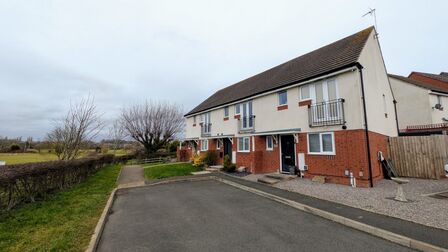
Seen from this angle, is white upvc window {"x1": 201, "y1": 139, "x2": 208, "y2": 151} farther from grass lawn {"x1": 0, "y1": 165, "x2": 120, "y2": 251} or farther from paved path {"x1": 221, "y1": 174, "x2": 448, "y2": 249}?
paved path {"x1": 221, "y1": 174, "x2": 448, "y2": 249}

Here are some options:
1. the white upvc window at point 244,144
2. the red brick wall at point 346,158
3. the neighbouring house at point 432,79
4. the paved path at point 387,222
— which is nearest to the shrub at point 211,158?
the white upvc window at point 244,144

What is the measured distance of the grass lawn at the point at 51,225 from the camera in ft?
15.3

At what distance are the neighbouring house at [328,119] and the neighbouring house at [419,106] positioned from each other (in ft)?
24.3

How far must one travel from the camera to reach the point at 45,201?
27.7ft

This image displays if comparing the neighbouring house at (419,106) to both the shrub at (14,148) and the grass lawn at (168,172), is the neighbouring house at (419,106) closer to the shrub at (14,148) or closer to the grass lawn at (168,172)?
the grass lawn at (168,172)

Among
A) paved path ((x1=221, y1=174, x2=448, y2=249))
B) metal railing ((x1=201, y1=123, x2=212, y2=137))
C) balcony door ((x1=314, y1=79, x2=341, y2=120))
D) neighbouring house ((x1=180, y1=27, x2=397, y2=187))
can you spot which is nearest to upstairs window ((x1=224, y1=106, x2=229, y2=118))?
neighbouring house ((x1=180, y1=27, x2=397, y2=187))

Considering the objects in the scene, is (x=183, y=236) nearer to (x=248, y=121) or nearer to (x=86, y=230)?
(x=86, y=230)

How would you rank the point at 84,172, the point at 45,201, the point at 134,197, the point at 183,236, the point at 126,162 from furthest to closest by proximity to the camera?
the point at 126,162
the point at 84,172
the point at 134,197
the point at 45,201
the point at 183,236

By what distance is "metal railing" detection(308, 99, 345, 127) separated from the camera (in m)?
10.4

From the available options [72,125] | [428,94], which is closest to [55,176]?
[72,125]

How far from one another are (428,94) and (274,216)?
22.5m

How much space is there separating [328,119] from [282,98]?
3.57 metres

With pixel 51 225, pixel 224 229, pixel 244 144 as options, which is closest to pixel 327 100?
pixel 244 144

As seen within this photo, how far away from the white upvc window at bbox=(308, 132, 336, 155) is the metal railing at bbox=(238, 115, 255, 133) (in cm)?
475
